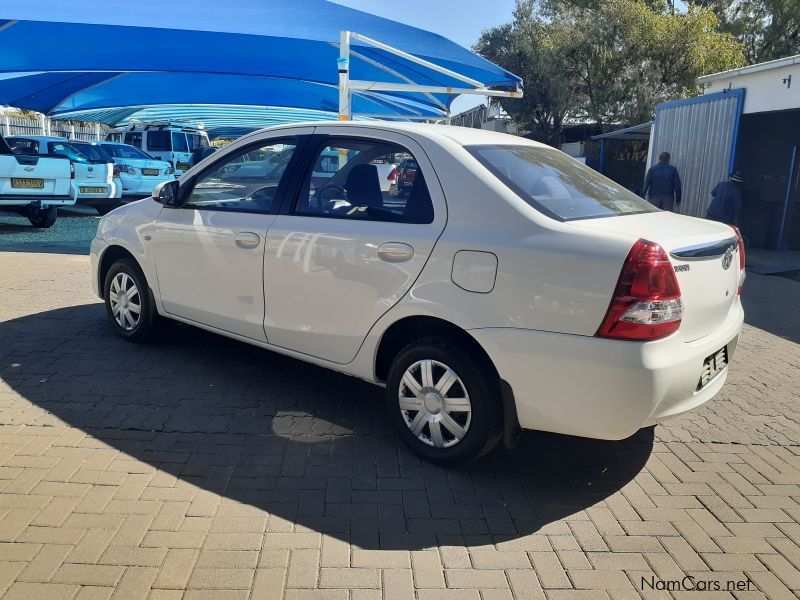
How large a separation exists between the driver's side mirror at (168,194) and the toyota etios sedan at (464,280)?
16 centimetres

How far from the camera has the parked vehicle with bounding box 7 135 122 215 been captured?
43.5 feet

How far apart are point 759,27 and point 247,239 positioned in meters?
30.2

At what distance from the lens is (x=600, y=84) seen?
26328 millimetres

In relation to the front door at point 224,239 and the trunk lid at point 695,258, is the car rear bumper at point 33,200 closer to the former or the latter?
the front door at point 224,239

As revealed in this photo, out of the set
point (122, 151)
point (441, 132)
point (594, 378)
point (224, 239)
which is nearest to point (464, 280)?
point (594, 378)

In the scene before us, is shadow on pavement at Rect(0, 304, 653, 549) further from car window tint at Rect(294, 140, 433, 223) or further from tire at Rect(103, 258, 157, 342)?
car window tint at Rect(294, 140, 433, 223)

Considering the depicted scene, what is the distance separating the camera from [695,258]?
10.4ft

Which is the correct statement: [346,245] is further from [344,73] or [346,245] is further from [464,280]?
[344,73]

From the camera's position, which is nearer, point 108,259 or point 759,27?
point 108,259

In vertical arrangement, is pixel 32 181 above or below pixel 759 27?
below

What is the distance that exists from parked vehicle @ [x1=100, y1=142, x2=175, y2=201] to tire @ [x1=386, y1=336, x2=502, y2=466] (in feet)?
44.6

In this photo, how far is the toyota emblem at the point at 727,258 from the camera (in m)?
3.45

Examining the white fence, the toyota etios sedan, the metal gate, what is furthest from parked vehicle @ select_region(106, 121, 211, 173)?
the toyota etios sedan

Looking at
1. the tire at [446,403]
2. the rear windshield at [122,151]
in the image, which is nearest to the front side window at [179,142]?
the rear windshield at [122,151]
